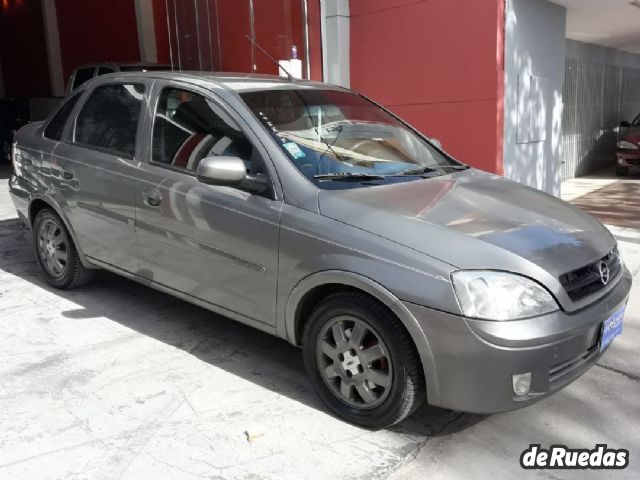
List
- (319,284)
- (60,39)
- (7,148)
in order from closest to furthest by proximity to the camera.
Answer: (319,284)
(7,148)
(60,39)

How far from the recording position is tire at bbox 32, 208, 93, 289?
484 cm

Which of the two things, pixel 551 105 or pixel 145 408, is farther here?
pixel 551 105

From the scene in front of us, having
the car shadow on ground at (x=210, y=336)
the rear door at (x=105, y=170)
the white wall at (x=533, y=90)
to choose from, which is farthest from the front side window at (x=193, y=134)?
the white wall at (x=533, y=90)

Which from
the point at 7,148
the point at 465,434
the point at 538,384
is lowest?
the point at 465,434

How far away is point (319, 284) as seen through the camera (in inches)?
121

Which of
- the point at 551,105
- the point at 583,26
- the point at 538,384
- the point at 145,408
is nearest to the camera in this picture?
the point at 538,384

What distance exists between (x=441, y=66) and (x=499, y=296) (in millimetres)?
5654

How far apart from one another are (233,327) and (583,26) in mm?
8660

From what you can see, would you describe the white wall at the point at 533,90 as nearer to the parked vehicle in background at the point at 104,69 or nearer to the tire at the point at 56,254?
the tire at the point at 56,254

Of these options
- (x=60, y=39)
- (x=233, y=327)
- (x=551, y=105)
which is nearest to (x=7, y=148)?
(x=233, y=327)

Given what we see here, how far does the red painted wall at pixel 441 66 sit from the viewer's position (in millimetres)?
7328

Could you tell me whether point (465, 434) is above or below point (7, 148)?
below

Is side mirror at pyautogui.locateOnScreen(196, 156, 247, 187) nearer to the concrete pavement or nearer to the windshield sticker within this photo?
the windshield sticker

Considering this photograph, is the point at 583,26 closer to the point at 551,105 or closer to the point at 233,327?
the point at 551,105
